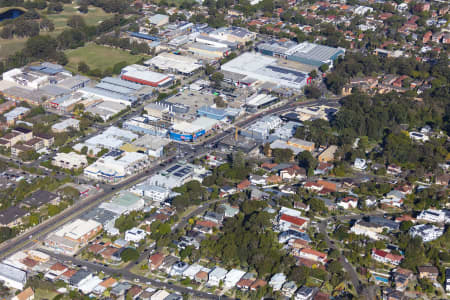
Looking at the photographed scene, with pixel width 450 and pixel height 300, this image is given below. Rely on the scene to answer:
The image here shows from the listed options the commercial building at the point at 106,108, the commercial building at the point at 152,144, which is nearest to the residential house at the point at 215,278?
the commercial building at the point at 152,144

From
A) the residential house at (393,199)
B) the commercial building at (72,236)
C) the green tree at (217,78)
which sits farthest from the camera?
the green tree at (217,78)

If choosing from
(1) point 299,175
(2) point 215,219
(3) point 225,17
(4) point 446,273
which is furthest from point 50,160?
(3) point 225,17

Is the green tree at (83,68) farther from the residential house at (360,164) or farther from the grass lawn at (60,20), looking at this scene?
the residential house at (360,164)

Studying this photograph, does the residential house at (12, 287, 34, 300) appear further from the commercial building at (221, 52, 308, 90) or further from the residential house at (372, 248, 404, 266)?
the commercial building at (221, 52, 308, 90)

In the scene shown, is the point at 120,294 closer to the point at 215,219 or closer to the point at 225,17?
the point at 215,219

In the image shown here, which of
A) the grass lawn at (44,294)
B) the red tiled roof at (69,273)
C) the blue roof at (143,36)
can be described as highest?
the blue roof at (143,36)
